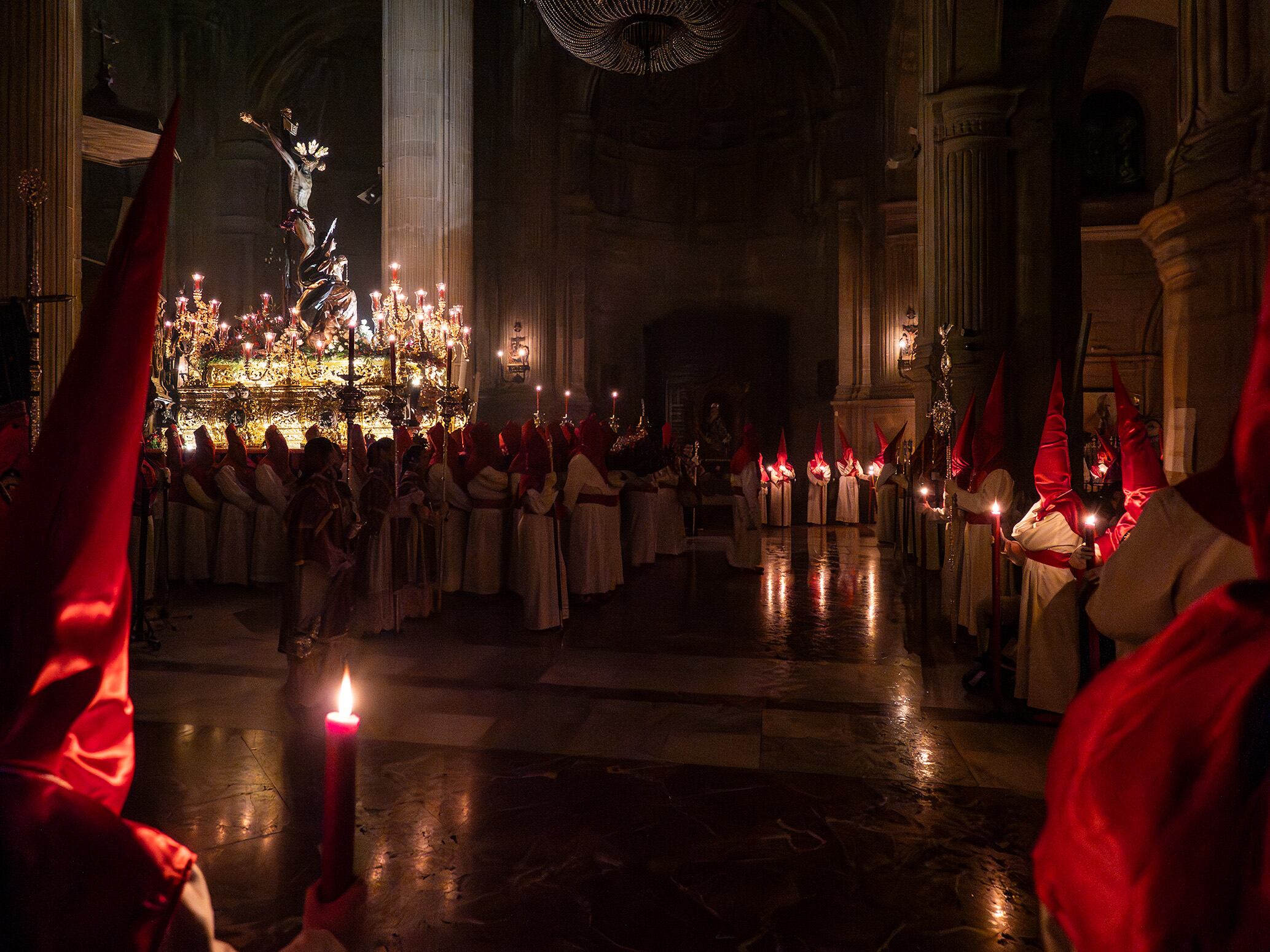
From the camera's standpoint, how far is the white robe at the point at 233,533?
995cm

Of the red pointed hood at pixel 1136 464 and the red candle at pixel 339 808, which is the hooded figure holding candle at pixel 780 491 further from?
the red candle at pixel 339 808

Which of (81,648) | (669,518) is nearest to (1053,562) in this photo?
(81,648)

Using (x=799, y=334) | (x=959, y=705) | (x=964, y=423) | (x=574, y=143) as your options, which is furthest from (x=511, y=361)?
(x=959, y=705)

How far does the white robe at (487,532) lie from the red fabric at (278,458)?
273cm

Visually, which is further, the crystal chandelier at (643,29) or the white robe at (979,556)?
the crystal chandelier at (643,29)

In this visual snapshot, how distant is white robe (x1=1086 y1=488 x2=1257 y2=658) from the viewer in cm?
207

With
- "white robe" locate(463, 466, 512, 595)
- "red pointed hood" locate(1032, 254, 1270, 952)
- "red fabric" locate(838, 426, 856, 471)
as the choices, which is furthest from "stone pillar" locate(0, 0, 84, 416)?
"red fabric" locate(838, 426, 856, 471)

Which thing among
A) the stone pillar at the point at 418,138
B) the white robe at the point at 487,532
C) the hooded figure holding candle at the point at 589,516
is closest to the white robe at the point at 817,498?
the stone pillar at the point at 418,138

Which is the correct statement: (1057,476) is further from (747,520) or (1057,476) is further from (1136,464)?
(747,520)

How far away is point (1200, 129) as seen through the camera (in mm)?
4137

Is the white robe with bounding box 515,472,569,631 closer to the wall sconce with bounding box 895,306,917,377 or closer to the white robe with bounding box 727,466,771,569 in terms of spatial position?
the white robe with bounding box 727,466,771,569

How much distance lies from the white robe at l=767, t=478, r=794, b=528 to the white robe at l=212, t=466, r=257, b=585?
438 inches

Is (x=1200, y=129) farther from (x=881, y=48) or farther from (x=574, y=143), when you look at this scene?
(x=574, y=143)

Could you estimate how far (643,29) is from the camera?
9.82 m
